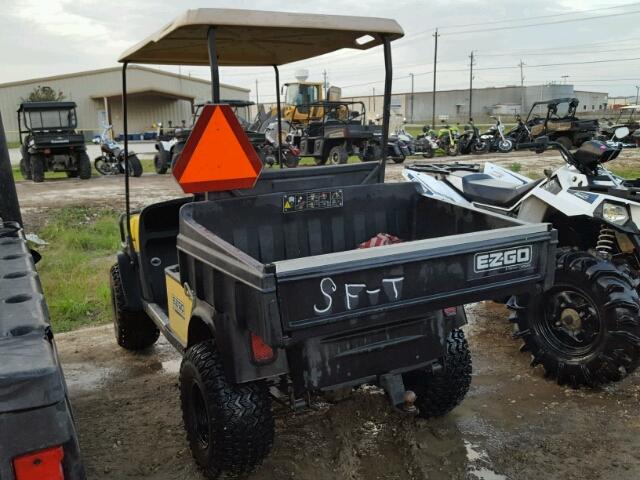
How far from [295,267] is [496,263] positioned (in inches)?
33.9

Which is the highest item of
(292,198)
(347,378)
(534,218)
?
(292,198)

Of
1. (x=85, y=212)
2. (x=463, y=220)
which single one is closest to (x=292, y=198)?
(x=463, y=220)

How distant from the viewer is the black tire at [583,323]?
3436 mm

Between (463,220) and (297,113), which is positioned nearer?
(463,220)

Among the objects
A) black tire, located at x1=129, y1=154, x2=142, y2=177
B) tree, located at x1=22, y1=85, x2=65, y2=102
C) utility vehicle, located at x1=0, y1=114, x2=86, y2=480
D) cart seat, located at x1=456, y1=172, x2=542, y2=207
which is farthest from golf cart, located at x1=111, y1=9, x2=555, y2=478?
tree, located at x1=22, y1=85, x2=65, y2=102

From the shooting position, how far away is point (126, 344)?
4332mm

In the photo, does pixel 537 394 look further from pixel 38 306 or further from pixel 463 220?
pixel 38 306

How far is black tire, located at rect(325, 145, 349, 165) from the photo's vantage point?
16098 millimetres

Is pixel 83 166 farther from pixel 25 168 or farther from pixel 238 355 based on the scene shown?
pixel 238 355

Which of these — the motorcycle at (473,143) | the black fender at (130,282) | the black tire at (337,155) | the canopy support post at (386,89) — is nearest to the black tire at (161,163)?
the black tire at (337,155)

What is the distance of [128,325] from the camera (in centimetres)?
423

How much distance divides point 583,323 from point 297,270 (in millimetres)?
2455

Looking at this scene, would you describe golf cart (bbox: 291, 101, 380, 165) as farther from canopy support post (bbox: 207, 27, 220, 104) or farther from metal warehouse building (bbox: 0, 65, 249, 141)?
metal warehouse building (bbox: 0, 65, 249, 141)

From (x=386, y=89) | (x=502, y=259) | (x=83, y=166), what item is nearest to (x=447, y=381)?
(x=502, y=259)
